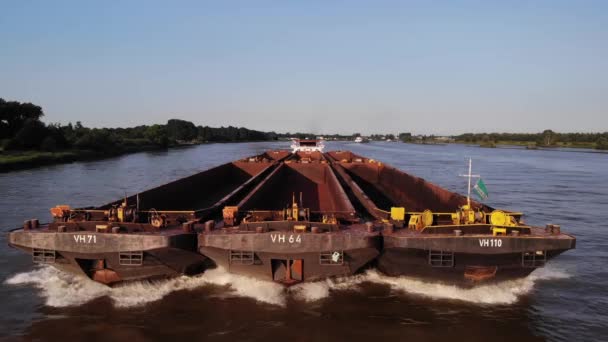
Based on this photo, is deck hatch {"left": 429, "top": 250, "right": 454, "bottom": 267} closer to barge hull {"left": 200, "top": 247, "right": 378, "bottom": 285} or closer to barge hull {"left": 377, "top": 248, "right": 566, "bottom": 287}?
barge hull {"left": 377, "top": 248, "right": 566, "bottom": 287}

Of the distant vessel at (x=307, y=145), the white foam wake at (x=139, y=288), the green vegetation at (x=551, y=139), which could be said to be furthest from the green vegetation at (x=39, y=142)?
the green vegetation at (x=551, y=139)

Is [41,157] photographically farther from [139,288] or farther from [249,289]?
[249,289]

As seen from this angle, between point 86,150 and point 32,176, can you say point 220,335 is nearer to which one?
point 32,176

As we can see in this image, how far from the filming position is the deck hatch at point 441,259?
26.6 ft

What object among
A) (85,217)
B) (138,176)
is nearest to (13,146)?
(138,176)

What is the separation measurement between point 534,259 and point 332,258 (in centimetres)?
413

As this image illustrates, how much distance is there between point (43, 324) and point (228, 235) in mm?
3816

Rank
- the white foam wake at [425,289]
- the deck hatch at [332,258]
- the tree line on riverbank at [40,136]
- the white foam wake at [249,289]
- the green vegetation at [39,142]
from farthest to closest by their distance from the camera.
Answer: the tree line on riverbank at [40,136] < the green vegetation at [39,142] < the white foam wake at [425,289] < the white foam wake at [249,289] < the deck hatch at [332,258]

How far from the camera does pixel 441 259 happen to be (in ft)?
26.6

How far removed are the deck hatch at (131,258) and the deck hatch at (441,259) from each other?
5.87 meters

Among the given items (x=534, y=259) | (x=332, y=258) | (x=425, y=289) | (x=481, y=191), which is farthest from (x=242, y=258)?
(x=534, y=259)

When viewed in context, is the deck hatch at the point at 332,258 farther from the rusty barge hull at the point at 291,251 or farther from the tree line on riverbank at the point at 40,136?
the tree line on riverbank at the point at 40,136

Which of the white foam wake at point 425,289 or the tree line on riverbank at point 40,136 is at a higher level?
the tree line on riverbank at point 40,136

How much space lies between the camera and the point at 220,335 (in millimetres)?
7324
